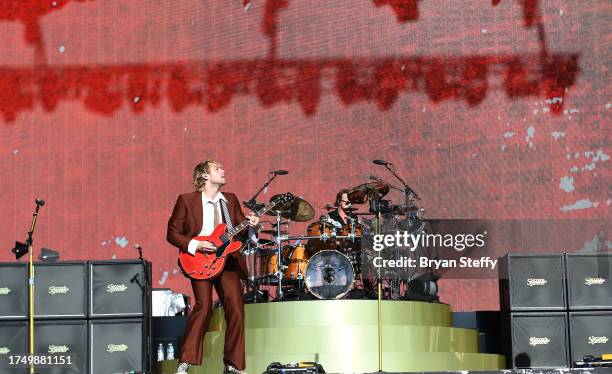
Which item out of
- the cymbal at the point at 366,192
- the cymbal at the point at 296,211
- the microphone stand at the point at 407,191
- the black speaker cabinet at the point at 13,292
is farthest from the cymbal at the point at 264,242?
the black speaker cabinet at the point at 13,292

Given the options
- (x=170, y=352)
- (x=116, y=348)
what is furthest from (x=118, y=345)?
(x=170, y=352)

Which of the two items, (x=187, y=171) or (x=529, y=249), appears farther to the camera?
(x=187, y=171)

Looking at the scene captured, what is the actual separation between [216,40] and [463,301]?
3.49 metres

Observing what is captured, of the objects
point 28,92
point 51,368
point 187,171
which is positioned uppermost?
point 28,92

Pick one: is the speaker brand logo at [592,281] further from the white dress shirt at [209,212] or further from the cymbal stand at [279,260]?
the white dress shirt at [209,212]

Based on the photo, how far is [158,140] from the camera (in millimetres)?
11430

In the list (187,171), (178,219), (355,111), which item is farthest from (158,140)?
(178,219)

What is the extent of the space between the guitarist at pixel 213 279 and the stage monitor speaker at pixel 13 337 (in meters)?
1.90

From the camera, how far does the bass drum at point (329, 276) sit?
29.3ft

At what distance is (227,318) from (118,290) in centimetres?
168

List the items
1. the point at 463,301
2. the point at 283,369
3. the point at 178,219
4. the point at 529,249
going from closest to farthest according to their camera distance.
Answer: the point at 283,369 → the point at 178,219 → the point at 529,249 → the point at 463,301

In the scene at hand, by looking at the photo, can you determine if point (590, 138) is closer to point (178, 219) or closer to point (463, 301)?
point (463, 301)

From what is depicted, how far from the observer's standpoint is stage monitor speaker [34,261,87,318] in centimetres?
877

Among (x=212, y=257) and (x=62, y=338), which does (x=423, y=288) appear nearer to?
(x=212, y=257)
